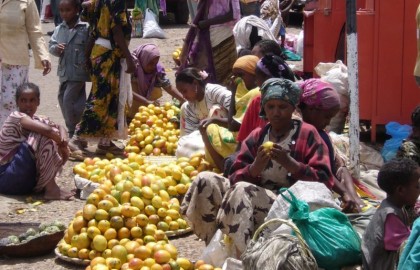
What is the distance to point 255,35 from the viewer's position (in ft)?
32.1

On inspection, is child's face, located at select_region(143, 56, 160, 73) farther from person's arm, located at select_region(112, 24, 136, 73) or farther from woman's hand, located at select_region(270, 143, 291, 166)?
woman's hand, located at select_region(270, 143, 291, 166)

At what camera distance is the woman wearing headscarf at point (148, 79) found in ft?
32.9

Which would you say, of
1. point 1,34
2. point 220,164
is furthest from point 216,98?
point 1,34

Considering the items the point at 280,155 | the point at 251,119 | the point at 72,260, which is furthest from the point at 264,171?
the point at 72,260

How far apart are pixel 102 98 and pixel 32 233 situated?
9.59 feet

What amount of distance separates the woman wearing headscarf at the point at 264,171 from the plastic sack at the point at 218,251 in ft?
0.30

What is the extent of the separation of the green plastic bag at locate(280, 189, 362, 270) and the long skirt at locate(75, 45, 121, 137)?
4327 mm

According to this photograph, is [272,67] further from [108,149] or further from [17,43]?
[17,43]

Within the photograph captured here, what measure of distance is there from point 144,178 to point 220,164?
0.68 metres

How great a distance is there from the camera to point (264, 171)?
560 centimetres

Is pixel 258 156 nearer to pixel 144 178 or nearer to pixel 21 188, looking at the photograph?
pixel 144 178

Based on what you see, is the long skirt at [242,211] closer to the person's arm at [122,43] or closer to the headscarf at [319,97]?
the headscarf at [319,97]

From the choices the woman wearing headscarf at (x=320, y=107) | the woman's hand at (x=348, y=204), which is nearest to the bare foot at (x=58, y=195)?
the woman wearing headscarf at (x=320, y=107)

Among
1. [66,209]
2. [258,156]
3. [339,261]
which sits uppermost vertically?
[258,156]
